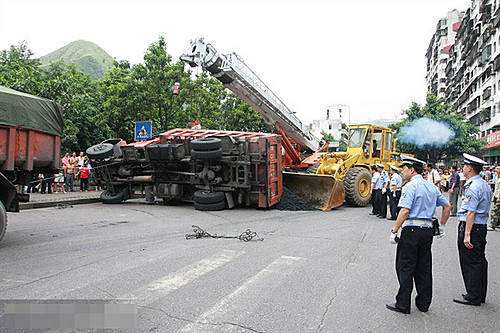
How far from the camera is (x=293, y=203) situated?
12.8 metres

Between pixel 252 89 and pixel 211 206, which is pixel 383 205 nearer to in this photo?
pixel 211 206

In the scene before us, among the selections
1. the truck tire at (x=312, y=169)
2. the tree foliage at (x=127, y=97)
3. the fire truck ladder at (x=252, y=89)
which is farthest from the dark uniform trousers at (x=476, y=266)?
the tree foliage at (x=127, y=97)

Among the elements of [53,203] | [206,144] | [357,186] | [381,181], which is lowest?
[53,203]

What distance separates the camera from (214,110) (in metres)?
27.7

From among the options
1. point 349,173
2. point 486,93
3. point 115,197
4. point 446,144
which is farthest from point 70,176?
point 486,93

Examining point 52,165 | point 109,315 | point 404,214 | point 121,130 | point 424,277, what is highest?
point 121,130

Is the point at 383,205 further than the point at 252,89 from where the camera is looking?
No

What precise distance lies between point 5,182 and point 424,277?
6.84m

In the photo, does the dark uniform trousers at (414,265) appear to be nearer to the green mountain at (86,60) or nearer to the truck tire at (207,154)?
the truck tire at (207,154)

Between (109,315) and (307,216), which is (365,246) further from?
(109,315)

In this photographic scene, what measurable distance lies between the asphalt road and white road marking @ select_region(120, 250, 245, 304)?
1 cm

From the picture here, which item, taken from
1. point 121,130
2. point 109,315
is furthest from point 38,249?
point 121,130

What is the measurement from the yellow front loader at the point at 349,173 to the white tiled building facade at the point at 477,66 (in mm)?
28516

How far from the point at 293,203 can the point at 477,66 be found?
4823 centimetres
